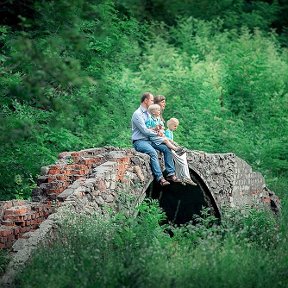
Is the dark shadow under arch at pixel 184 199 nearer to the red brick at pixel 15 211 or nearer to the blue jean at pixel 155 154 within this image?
the blue jean at pixel 155 154

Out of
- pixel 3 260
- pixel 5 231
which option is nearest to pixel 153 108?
pixel 5 231

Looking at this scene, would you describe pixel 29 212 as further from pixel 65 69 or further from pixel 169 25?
pixel 169 25

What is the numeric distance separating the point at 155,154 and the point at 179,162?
1.80ft

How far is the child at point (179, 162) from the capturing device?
1719 cm

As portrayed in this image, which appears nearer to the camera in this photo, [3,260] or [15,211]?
[3,260]

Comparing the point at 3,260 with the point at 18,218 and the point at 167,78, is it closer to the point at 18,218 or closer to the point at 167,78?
the point at 18,218

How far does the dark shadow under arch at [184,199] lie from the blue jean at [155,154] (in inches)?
40.6

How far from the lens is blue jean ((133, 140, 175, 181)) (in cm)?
1689

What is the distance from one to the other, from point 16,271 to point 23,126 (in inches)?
74.2

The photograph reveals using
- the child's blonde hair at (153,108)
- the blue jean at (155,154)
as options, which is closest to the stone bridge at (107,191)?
the blue jean at (155,154)

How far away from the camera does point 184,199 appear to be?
19875 mm

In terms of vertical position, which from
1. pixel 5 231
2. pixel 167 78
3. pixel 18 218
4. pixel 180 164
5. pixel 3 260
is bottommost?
pixel 3 260

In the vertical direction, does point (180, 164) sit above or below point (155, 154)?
below

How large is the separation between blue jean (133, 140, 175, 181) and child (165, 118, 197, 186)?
0.13 meters
